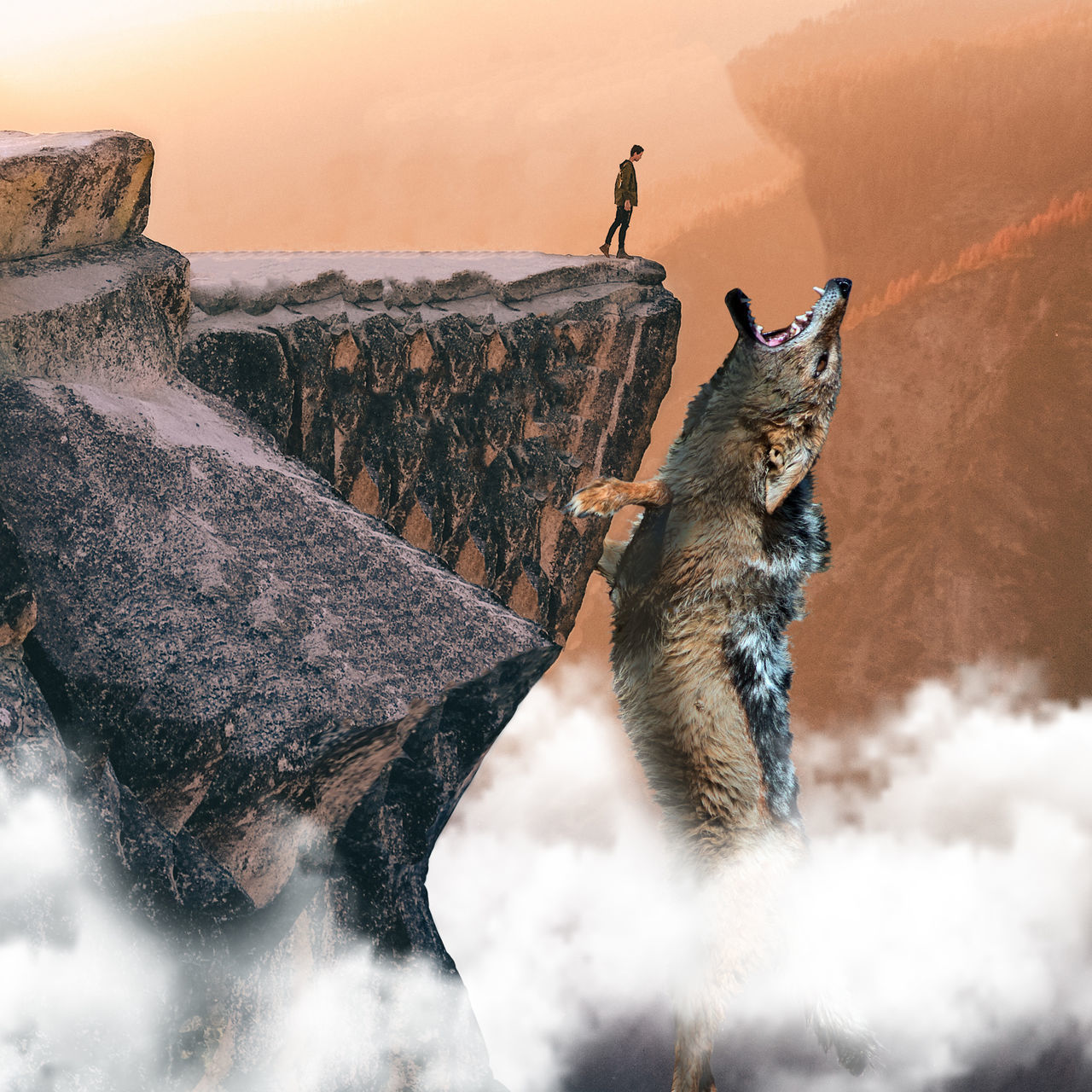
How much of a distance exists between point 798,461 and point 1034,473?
26.9 feet

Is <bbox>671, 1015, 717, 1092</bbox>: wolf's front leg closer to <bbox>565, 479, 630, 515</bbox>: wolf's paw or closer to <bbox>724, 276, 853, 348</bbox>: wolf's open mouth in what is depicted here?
<bbox>565, 479, 630, 515</bbox>: wolf's paw

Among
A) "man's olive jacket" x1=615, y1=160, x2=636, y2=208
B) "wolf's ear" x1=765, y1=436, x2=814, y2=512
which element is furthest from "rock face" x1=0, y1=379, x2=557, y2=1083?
"man's olive jacket" x1=615, y1=160, x2=636, y2=208

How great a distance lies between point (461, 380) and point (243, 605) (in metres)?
2.72

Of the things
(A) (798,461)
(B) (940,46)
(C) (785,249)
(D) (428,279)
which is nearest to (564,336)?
(D) (428,279)

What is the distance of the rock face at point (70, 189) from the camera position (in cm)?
585

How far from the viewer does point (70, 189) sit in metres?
6.06

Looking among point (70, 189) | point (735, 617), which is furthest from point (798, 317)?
point (70, 189)

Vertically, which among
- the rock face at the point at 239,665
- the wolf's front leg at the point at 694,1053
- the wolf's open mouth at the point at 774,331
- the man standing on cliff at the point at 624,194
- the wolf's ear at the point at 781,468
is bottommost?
the wolf's front leg at the point at 694,1053

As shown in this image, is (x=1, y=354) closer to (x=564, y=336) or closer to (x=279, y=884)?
(x=279, y=884)

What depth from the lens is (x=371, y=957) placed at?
6520 mm

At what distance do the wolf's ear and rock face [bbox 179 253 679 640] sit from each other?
2.70 metres

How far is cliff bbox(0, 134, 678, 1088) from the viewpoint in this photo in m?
5.47

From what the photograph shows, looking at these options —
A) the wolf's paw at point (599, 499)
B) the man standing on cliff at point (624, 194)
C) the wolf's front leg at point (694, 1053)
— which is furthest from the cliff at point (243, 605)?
the man standing on cliff at point (624, 194)

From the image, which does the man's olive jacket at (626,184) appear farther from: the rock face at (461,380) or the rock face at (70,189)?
the rock face at (70,189)
